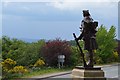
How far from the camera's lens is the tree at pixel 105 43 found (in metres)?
49.3

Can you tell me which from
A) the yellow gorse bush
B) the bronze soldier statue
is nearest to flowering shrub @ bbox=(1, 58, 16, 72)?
the yellow gorse bush

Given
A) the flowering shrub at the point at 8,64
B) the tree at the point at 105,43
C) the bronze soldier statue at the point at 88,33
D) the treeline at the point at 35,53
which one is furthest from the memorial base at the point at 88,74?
the tree at the point at 105,43

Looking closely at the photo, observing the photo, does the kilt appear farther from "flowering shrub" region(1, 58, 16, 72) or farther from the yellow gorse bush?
the yellow gorse bush

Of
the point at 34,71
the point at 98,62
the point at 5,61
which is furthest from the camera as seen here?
the point at 98,62

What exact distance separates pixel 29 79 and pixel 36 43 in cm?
1444

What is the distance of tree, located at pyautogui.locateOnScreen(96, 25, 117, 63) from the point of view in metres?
49.3

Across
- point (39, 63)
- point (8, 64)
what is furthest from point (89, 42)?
point (39, 63)

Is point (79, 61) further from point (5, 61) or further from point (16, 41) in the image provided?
point (5, 61)

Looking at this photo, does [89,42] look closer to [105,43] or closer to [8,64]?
[8,64]

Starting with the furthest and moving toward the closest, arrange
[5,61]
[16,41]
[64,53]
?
[64,53], [16,41], [5,61]

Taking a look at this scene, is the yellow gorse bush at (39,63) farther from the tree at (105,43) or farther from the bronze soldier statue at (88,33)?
the bronze soldier statue at (88,33)

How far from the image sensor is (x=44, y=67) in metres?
36.9

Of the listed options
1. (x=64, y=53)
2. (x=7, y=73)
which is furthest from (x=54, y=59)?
(x=7, y=73)

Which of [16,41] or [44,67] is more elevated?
[16,41]
